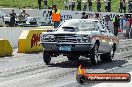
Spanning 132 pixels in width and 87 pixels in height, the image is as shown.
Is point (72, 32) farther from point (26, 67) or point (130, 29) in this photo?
point (130, 29)

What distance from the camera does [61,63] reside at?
15.6 meters

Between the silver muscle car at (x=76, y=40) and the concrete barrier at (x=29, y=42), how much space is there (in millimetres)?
5966

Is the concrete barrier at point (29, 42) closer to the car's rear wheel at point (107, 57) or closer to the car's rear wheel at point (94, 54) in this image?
the car's rear wheel at point (107, 57)

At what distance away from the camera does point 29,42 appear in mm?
21406

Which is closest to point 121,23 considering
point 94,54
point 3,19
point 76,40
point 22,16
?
point 22,16

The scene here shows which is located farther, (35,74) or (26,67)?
(26,67)

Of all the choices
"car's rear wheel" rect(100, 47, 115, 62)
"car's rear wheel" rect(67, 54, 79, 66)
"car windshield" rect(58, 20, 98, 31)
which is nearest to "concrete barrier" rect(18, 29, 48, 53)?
"car's rear wheel" rect(67, 54, 79, 66)

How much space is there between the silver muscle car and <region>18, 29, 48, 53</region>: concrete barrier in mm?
5966

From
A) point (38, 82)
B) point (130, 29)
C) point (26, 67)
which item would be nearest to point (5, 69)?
point (26, 67)

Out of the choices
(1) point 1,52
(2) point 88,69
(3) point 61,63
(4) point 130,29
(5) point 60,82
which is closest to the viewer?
(5) point 60,82

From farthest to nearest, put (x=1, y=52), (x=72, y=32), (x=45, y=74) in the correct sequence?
(x=1, y=52), (x=72, y=32), (x=45, y=74)

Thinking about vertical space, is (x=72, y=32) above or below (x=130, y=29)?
above

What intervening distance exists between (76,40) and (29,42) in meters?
7.62

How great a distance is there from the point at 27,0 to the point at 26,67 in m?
42.9
